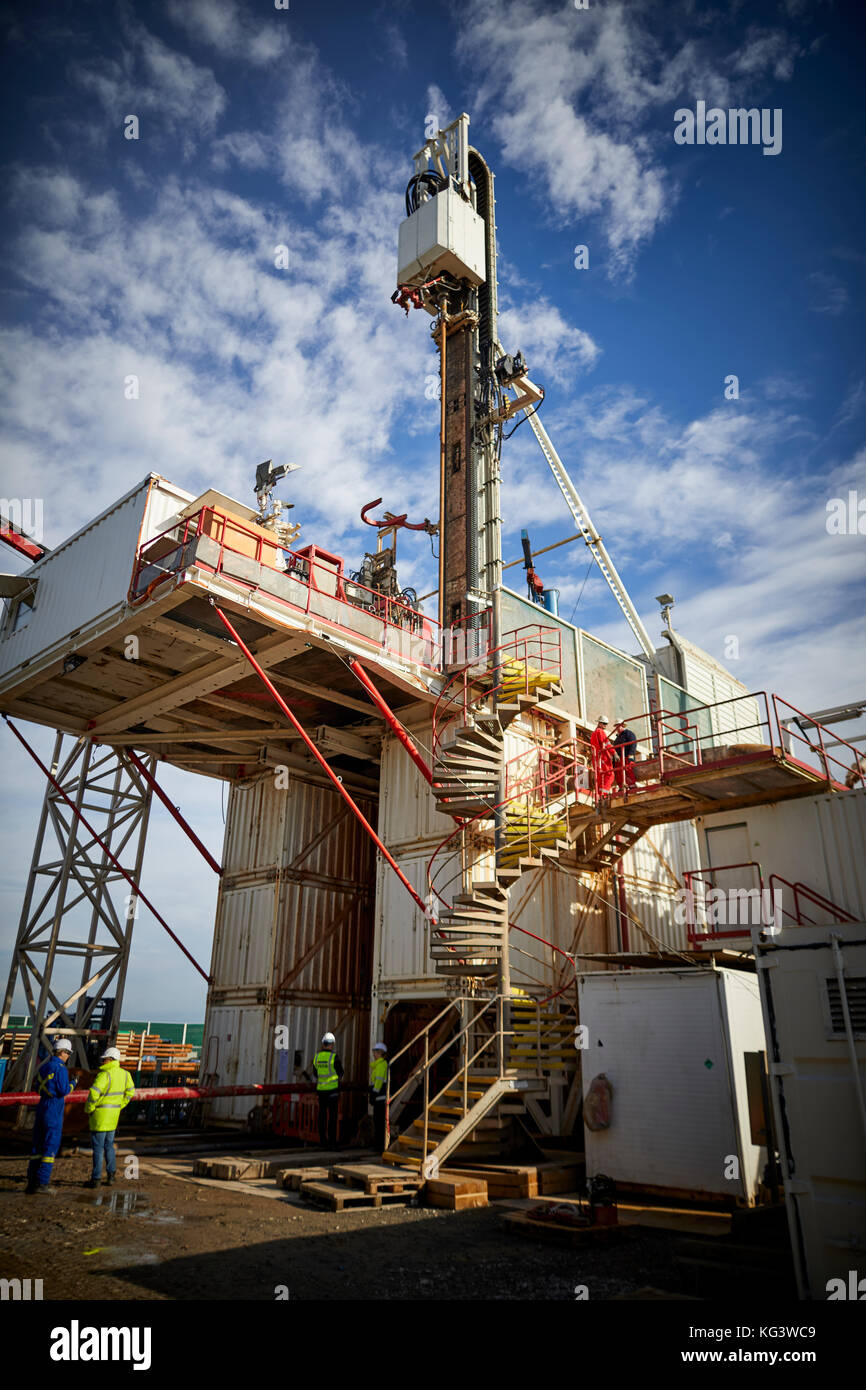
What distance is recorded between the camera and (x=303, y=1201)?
33.3 feet

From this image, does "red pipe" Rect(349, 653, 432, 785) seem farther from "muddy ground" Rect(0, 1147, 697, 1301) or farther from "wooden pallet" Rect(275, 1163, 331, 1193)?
"muddy ground" Rect(0, 1147, 697, 1301)

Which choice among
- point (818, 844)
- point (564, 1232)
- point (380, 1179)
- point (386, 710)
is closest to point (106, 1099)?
point (380, 1179)

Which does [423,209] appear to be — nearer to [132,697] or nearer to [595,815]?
[132,697]

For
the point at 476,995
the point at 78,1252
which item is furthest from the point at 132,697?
the point at 78,1252

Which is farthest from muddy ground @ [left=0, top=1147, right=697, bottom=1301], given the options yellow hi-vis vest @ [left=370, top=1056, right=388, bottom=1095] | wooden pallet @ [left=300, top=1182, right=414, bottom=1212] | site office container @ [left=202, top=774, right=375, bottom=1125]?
site office container @ [left=202, top=774, right=375, bottom=1125]

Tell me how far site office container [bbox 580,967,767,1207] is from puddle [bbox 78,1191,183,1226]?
5.37 meters

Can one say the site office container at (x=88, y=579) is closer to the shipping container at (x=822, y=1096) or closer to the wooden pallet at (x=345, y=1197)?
the wooden pallet at (x=345, y=1197)

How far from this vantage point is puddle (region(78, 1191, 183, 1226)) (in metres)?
8.83

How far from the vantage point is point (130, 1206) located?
9.39 meters

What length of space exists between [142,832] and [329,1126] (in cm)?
786

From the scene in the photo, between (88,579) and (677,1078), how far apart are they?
13.7m

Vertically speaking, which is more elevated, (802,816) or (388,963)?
(802,816)

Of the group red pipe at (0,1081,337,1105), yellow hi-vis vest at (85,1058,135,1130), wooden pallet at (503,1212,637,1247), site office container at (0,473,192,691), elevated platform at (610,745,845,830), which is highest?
site office container at (0,473,192,691)

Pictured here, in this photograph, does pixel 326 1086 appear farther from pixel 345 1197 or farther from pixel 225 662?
pixel 225 662
